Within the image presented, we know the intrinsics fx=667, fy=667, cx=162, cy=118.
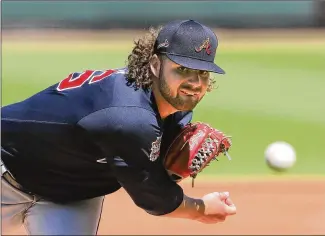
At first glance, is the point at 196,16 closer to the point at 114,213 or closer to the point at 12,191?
the point at 114,213

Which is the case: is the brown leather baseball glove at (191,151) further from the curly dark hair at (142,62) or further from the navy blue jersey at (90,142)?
the curly dark hair at (142,62)

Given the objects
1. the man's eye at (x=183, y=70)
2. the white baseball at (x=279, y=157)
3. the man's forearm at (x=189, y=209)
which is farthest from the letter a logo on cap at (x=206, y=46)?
the white baseball at (x=279, y=157)

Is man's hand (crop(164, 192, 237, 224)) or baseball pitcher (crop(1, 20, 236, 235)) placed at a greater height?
baseball pitcher (crop(1, 20, 236, 235))

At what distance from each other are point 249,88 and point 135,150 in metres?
10.3

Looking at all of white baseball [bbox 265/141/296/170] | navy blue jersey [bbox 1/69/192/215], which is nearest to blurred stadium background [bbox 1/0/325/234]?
white baseball [bbox 265/141/296/170]

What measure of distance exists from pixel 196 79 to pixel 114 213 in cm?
347

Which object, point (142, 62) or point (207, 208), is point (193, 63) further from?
point (207, 208)

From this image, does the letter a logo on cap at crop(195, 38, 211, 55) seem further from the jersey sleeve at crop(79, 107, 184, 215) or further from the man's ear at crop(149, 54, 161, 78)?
the jersey sleeve at crop(79, 107, 184, 215)

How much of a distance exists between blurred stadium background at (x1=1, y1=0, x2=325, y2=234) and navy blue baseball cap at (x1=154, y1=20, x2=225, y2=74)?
438 centimetres

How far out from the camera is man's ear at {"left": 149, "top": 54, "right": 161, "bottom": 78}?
10.1ft

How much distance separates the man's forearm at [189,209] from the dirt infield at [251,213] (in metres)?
2.30

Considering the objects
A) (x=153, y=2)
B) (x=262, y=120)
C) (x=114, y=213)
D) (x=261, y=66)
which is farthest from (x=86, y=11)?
(x=114, y=213)

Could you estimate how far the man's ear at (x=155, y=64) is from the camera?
309 cm

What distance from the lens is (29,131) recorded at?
3.15 metres
